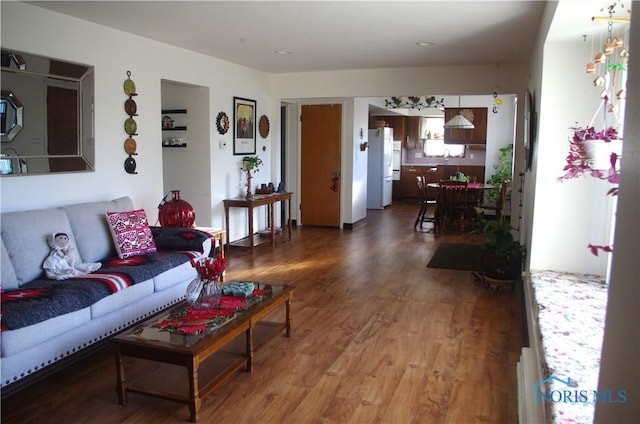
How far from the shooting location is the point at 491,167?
31.6ft

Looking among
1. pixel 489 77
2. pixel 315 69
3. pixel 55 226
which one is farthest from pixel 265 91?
pixel 55 226

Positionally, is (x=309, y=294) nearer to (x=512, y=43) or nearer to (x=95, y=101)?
(x=95, y=101)

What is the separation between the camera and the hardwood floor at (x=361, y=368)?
8.25 feet

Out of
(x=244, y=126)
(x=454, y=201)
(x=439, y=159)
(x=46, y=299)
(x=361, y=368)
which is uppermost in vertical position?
(x=244, y=126)

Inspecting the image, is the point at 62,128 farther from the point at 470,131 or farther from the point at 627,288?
the point at 470,131

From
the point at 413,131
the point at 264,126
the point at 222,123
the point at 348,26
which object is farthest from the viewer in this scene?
the point at 413,131

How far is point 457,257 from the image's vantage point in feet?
19.9

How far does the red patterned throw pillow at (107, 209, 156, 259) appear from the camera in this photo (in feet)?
12.8

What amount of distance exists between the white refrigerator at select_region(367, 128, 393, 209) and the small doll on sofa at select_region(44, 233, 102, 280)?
7676 mm

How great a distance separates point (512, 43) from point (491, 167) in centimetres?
477

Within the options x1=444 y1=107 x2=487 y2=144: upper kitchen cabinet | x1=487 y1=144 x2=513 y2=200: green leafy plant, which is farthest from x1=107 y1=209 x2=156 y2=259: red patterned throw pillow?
x1=444 y1=107 x2=487 y2=144: upper kitchen cabinet

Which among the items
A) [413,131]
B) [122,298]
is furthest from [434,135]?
[122,298]

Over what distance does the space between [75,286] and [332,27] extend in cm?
291

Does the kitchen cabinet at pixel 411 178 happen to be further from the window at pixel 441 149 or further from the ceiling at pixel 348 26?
the ceiling at pixel 348 26
